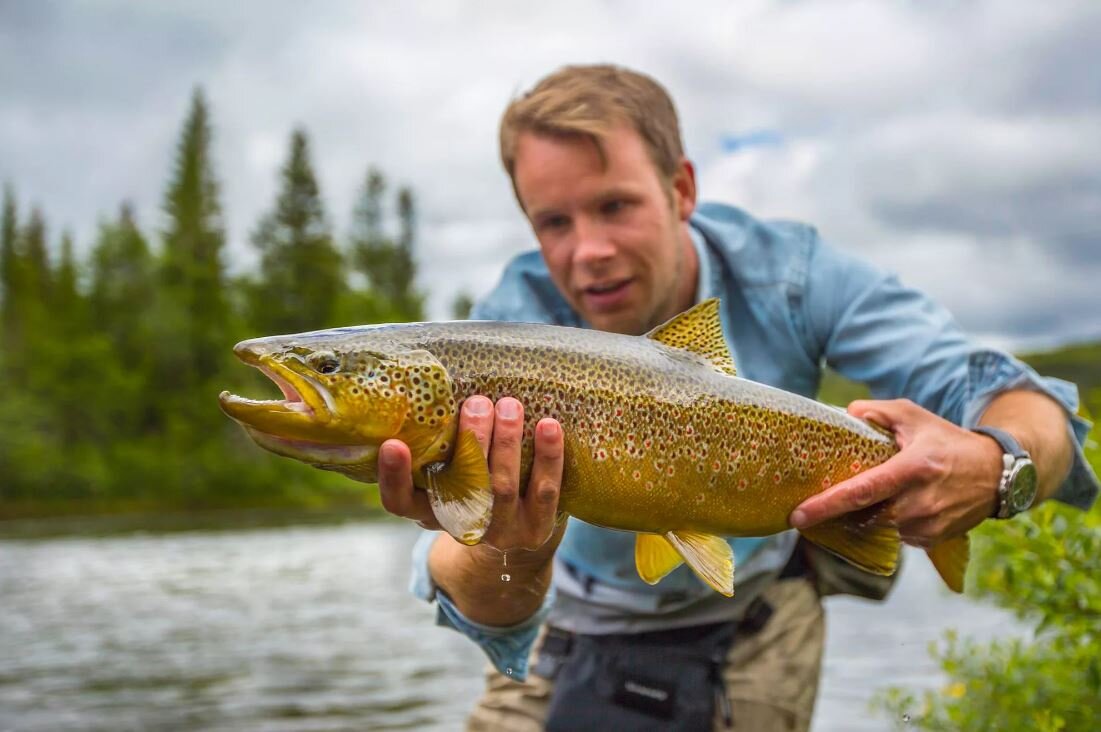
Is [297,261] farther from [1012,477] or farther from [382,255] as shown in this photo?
[1012,477]

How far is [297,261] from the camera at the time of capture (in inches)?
2149

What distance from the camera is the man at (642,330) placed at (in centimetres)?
363

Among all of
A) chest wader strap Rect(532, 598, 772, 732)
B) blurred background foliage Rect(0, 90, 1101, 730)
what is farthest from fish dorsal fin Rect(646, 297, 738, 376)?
blurred background foliage Rect(0, 90, 1101, 730)

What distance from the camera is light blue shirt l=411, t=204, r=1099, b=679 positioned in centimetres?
365

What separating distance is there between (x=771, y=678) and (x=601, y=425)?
6.11ft

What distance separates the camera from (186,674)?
426 inches

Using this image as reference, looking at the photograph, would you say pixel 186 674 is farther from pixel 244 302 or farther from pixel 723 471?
pixel 244 302

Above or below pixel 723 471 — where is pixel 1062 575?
below

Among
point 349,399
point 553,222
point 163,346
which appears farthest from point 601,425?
point 163,346

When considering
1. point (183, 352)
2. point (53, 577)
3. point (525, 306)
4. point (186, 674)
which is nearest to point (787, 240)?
point (525, 306)

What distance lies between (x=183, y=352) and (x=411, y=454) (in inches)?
2039

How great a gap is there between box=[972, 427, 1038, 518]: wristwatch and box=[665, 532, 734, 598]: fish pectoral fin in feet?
3.01

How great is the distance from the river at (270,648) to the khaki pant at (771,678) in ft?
12.6

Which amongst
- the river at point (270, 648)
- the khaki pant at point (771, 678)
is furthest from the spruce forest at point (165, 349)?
the khaki pant at point (771, 678)
